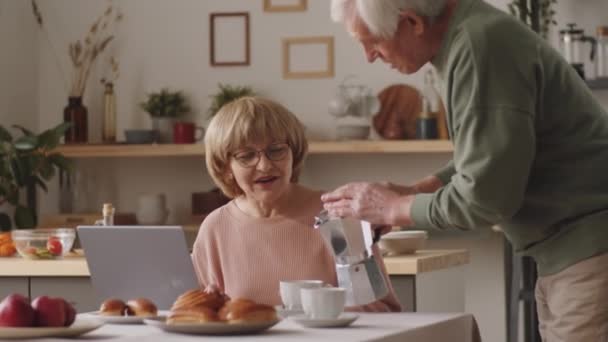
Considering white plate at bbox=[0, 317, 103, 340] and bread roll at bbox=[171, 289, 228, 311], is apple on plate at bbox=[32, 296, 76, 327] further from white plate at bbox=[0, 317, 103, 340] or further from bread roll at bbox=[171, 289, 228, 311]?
bread roll at bbox=[171, 289, 228, 311]

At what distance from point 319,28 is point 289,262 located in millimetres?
3532

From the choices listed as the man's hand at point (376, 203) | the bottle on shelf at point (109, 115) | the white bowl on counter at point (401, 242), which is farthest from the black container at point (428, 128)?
the man's hand at point (376, 203)

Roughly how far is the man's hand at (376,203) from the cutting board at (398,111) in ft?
12.0

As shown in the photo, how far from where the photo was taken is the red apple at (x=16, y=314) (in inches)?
80.7

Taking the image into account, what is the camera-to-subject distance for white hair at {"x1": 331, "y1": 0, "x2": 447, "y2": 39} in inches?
84.4

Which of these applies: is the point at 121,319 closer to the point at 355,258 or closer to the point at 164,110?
the point at 355,258

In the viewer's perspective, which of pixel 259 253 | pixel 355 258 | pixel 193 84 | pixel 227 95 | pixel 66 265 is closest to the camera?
pixel 355 258

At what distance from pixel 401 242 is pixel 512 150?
5.20 ft

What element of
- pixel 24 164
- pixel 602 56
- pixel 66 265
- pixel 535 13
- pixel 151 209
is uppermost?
pixel 535 13

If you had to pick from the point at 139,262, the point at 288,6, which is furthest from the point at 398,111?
the point at 139,262

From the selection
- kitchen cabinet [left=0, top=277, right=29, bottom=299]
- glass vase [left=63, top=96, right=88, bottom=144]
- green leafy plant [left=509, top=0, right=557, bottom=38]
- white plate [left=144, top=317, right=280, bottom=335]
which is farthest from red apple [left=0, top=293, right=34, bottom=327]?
glass vase [left=63, top=96, right=88, bottom=144]

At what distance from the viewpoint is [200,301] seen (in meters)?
2.13

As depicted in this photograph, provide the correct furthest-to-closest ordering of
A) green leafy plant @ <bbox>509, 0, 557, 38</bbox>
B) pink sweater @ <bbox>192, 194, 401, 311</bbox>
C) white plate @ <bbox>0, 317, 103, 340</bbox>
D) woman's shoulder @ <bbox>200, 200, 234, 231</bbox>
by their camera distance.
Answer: green leafy plant @ <bbox>509, 0, 557, 38</bbox> < woman's shoulder @ <bbox>200, 200, 234, 231</bbox> < pink sweater @ <bbox>192, 194, 401, 311</bbox> < white plate @ <bbox>0, 317, 103, 340</bbox>

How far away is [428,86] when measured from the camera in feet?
19.3
